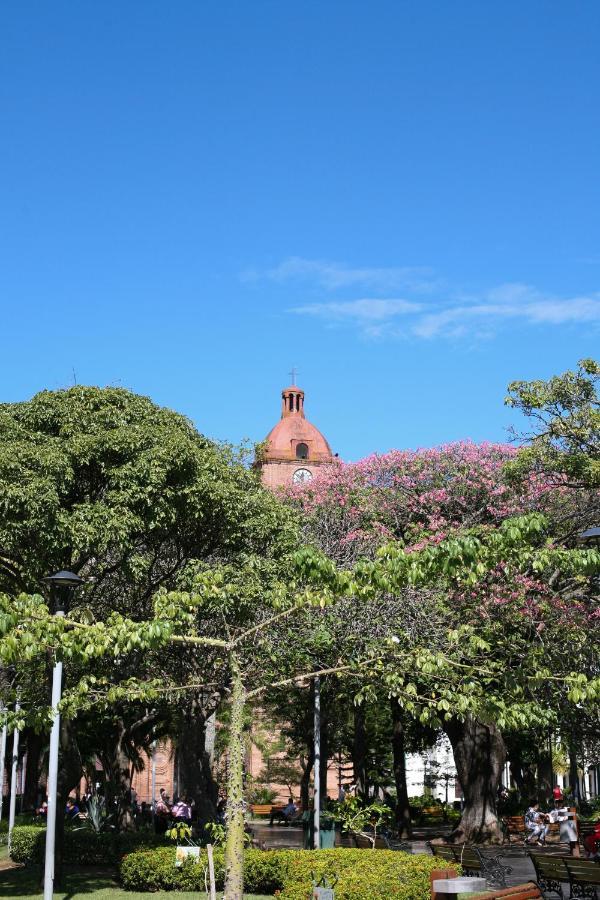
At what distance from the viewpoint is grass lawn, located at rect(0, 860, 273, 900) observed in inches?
611

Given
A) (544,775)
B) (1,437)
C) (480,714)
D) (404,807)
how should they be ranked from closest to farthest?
(480,714)
(1,437)
(404,807)
(544,775)

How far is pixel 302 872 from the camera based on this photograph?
1437cm

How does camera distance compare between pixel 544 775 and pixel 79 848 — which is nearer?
pixel 79 848

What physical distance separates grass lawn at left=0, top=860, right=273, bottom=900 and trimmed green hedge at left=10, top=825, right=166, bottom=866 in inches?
37.7

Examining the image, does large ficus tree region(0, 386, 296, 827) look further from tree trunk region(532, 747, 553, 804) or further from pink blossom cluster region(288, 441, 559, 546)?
tree trunk region(532, 747, 553, 804)

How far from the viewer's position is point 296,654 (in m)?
18.2

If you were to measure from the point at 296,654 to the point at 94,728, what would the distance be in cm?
1634

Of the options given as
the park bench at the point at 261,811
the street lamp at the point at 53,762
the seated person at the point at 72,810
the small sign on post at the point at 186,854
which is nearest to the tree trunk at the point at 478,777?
the small sign on post at the point at 186,854

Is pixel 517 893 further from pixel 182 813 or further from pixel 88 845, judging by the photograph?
pixel 182 813

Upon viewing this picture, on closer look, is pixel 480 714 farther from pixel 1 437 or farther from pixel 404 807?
pixel 404 807

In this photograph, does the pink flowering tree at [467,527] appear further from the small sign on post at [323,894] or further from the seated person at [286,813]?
the seated person at [286,813]

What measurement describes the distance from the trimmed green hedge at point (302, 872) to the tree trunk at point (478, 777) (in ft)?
30.6

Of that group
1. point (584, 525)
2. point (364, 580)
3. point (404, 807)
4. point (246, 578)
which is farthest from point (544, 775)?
point (364, 580)

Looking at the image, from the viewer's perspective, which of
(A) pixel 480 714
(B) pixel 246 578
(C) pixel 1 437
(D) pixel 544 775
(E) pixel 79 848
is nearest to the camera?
(A) pixel 480 714
